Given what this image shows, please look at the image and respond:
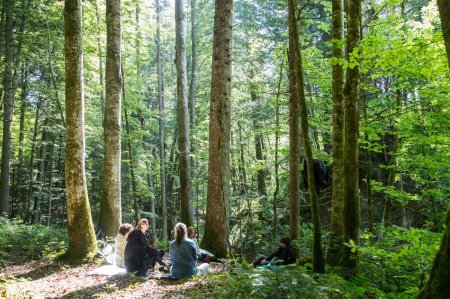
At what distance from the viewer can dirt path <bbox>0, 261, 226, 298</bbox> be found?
573cm

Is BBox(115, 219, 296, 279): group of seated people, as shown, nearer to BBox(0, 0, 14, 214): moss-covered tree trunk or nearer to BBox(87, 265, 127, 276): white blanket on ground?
BBox(87, 265, 127, 276): white blanket on ground

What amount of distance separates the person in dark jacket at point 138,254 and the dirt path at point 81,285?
298 millimetres

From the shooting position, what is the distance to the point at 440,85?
8227 mm

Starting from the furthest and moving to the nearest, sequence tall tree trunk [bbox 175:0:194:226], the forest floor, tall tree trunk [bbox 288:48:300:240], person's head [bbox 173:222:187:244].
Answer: tall tree trunk [bbox 175:0:194:226] → tall tree trunk [bbox 288:48:300:240] → person's head [bbox 173:222:187:244] → the forest floor

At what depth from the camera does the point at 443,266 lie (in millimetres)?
2875

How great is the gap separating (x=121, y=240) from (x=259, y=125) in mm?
12587

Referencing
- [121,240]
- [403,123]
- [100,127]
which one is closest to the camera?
[121,240]

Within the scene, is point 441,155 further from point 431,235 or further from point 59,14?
point 59,14

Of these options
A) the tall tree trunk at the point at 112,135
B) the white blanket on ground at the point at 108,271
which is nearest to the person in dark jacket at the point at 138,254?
the white blanket on ground at the point at 108,271

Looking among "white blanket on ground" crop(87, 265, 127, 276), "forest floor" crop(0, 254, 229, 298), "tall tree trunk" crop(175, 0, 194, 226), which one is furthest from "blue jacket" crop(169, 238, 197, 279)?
"tall tree trunk" crop(175, 0, 194, 226)

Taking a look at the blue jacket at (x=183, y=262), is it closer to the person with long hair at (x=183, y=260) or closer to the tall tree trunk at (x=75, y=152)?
the person with long hair at (x=183, y=260)

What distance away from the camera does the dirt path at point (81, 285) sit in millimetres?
5734

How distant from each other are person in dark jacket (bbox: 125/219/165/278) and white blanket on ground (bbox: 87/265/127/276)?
0.27 metres

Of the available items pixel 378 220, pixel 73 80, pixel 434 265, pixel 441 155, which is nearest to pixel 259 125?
pixel 378 220
